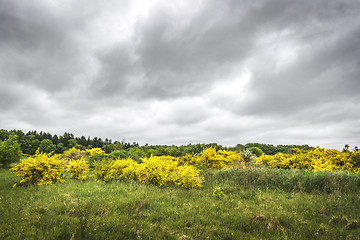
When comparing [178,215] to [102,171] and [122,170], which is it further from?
[102,171]

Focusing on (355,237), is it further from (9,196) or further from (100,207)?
(9,196)

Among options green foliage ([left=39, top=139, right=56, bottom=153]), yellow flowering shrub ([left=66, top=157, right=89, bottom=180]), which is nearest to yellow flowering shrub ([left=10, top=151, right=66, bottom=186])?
yellow flowering shrub ([left=66, top=157, right=89, bottom=180])

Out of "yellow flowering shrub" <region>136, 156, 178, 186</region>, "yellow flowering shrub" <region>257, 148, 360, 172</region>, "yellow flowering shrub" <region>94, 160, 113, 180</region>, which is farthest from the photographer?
"yellow flowering shrub" <region>257, 148, 360, 172</region>

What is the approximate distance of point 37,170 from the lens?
31.3 feet

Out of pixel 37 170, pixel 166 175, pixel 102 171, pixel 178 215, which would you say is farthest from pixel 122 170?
pixel 178 215

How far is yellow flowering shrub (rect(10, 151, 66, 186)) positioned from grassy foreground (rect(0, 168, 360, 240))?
4.91 feet

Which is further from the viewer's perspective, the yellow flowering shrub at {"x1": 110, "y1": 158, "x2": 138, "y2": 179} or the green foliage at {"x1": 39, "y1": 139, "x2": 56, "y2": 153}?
the green foliage at {"x1": 39, "y1": 139, "x2": 56, "y2": 153}

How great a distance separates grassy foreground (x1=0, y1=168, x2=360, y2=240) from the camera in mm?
4328

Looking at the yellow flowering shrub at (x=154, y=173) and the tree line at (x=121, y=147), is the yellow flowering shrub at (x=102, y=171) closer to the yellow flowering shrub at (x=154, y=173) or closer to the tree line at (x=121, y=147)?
the yellow flowering shrub at (x=154, y=173)

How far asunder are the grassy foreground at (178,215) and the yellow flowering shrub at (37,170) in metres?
1.50

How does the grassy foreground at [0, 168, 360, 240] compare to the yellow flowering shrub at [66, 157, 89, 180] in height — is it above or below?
below

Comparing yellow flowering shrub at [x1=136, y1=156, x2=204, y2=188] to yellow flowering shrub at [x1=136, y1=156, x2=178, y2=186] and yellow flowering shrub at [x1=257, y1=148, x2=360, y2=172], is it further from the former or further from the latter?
yellow flowering shrub at [x1=257, y1=148, x2=360, y2=172]

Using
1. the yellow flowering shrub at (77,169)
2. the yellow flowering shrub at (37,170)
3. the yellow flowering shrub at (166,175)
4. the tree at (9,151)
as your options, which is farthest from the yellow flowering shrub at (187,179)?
the tree at (9,151)

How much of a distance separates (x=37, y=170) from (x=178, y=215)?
332 inches
